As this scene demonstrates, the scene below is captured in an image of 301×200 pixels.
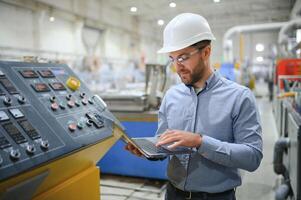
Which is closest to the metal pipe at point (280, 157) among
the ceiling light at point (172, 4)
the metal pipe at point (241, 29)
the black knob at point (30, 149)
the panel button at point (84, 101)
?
the ceiling light at point (172, 4)

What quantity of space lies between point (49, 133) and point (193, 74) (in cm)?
Result: 62

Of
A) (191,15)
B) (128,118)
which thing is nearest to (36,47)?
(128,118)

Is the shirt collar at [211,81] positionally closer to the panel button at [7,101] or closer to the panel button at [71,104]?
the panel button at [71,104]

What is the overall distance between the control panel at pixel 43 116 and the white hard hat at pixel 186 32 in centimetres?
44

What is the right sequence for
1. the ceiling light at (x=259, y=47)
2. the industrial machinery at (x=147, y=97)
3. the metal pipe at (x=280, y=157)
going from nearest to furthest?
→ the metal pipe at (x=280, y=157) → the industrial machinery at (x=147, y=97) → the ceiling light at (x=259, y=47)

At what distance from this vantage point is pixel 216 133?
1232 mm

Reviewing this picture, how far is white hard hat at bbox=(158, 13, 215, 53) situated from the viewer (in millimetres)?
1219

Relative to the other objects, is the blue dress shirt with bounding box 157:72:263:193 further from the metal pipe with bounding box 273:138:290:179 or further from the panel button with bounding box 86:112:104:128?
the metal pipe with bounding box 273:138:290:179

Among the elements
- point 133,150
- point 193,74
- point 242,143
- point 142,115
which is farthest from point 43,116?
point 142,115

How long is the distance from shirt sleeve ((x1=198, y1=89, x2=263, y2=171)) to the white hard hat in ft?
0.97

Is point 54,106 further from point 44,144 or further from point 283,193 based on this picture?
point 283,193

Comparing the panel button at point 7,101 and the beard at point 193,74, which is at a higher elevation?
the beard at point 193,74

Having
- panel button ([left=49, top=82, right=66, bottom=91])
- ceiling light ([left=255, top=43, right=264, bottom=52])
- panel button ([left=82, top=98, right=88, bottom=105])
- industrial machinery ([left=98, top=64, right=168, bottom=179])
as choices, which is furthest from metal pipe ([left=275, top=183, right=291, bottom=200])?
ceiling light ([left=255, top=43, right=264, bottom=52])

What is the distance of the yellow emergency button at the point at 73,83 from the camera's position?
139 centimetres
